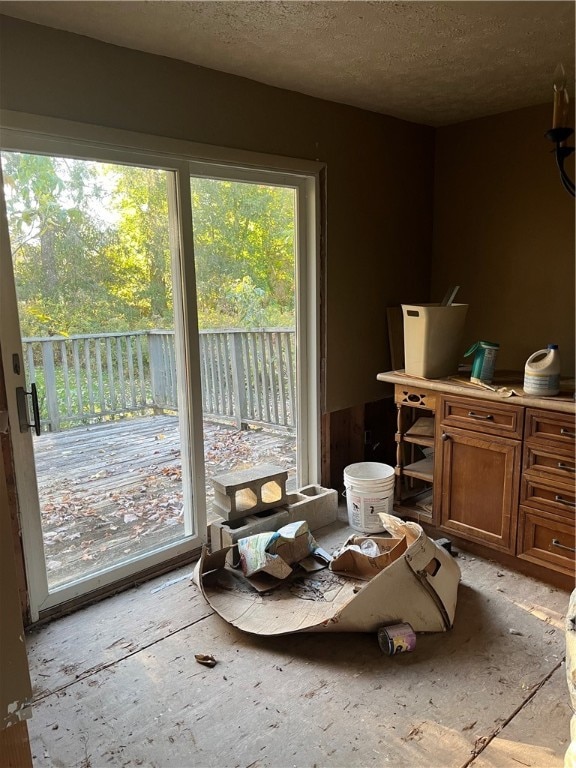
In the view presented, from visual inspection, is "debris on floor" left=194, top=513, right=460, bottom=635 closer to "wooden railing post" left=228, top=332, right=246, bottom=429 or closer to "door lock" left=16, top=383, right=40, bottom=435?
"wooden railing post" left=228, top=332, right=246, bottom=429

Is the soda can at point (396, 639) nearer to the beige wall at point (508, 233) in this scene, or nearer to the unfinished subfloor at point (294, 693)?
the unfinished subfloor at point (294, 693)

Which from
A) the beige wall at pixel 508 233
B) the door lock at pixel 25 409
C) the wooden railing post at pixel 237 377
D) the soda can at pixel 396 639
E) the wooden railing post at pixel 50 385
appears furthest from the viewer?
the beige wall at pixel 508 233

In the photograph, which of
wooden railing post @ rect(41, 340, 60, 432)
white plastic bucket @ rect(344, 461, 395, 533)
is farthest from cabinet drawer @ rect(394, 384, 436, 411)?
wooden railing post @ rect(41, 340, 60, 432)

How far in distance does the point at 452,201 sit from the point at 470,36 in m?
1.57

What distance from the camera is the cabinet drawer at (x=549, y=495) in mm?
2459

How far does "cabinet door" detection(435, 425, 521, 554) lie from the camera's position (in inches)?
105

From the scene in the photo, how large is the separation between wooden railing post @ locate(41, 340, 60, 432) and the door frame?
0.47 ft

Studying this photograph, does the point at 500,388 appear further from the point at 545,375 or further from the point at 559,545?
the point at 559,545

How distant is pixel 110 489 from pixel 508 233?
2.82 metres

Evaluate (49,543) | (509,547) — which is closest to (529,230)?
(509,547)

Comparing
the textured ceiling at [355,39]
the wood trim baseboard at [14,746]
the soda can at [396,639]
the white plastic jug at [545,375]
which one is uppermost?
the textured ceiling at [355,39]

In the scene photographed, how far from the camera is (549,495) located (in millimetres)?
2533

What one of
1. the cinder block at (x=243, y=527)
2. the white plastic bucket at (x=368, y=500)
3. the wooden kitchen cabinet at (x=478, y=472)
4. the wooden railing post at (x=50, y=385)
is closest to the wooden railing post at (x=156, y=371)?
the wooden railing post at (x=50, y=385)

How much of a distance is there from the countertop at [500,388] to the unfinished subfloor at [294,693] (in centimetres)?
89
